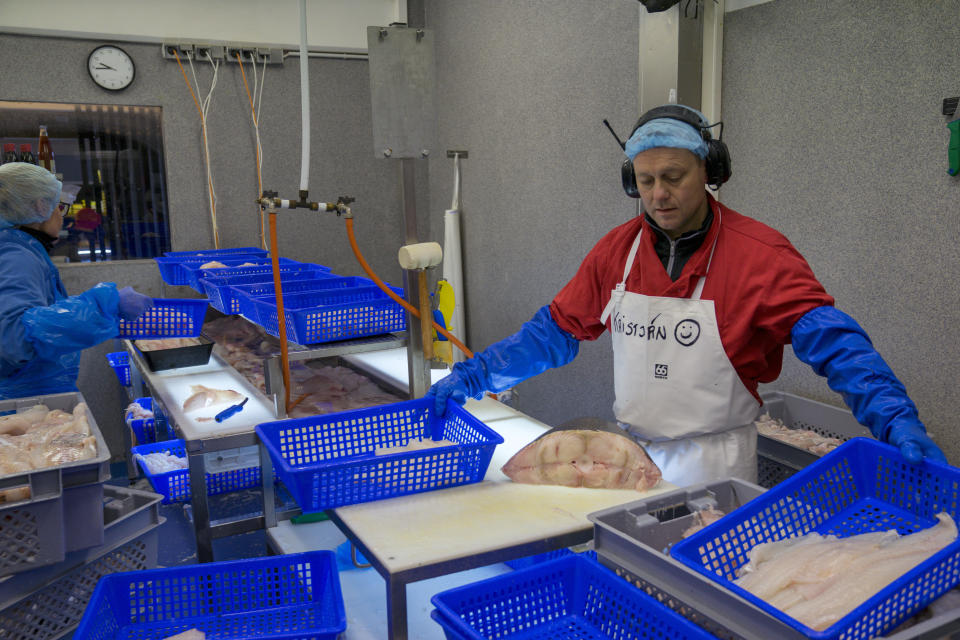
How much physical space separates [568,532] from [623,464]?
0.97 ft

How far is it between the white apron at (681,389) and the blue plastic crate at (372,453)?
47 centimetres

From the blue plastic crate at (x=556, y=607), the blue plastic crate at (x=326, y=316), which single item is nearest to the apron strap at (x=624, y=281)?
the blue plastic crate at (x=326, y=316)

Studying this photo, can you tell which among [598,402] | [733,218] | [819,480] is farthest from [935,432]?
[598,402]

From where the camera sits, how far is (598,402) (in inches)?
157

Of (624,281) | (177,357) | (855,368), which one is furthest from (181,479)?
(855,368)

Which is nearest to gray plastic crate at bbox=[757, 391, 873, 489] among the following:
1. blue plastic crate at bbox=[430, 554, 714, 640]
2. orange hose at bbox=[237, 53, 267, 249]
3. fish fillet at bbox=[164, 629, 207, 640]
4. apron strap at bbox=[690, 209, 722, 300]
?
apron strap at bbox=[690, 209, 722, 300]

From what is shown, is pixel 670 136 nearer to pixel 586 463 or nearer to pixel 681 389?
pixel 681 389

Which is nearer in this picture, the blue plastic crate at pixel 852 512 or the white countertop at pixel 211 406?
the blue plastic crate at pixel 852 512

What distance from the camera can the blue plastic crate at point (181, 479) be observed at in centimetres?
315

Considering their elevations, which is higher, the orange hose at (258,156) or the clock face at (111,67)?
the clock face at (111,67)

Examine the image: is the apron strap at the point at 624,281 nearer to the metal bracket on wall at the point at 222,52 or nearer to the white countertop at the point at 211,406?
the white countertop at the point at 211,406

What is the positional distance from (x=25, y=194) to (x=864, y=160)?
2995mm

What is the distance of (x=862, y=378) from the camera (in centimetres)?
157

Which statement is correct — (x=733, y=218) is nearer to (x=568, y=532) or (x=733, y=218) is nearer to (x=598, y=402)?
(x=568, y=532)
